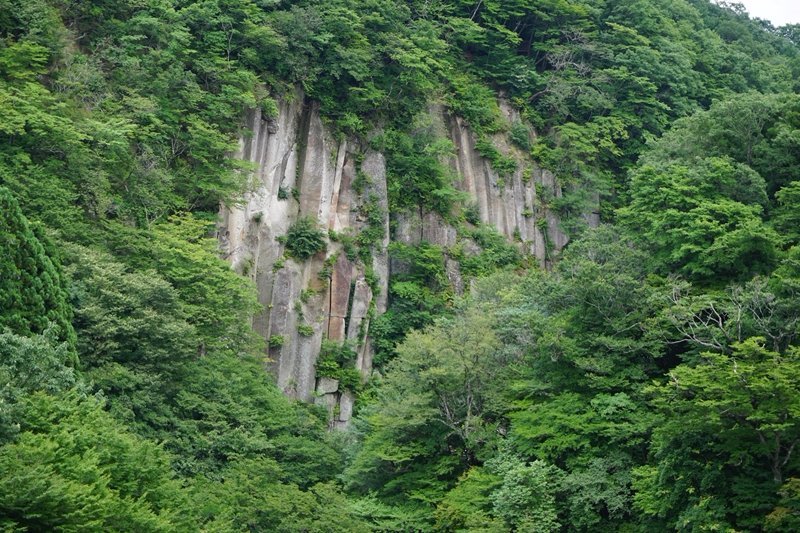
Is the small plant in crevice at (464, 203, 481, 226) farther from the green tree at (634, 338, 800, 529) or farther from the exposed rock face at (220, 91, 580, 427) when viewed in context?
the green tree at (634, 338, 800, 529)

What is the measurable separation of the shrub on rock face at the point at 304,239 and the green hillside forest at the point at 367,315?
117 millimetres

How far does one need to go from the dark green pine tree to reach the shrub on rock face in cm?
1515

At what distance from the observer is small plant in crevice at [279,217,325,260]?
41.1 meters

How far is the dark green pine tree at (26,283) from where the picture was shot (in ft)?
80.3

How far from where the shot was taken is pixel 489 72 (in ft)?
164

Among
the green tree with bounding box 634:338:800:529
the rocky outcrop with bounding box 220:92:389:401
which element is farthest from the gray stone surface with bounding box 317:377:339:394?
the green tree with bounding box 634:338:800:529

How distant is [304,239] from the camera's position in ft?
135

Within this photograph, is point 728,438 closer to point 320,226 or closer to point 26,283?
point 26,283

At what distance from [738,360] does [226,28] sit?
2375 cm

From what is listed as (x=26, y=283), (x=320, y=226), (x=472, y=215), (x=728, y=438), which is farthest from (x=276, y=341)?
(x=728, y=438)

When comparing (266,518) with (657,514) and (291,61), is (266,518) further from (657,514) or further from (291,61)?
(291,61)

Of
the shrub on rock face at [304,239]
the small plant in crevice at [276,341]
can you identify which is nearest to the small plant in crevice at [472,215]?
the shrub on rock face at [304,239]

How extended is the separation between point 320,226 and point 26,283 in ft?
58.8

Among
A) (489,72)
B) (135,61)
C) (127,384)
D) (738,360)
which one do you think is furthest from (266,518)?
(489,72)
